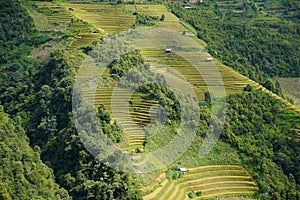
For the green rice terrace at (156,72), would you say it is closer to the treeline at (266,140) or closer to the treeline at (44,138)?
the treeline at (266,140)

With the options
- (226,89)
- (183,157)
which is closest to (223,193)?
(183,157)

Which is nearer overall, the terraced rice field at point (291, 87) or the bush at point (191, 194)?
the bush at point (191, 194)

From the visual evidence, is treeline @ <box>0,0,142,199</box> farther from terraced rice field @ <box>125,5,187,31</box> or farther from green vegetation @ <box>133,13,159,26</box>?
terraced rice field @ <box>125,5,187,31</box>

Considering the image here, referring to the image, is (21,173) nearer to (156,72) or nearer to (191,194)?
(191,194)

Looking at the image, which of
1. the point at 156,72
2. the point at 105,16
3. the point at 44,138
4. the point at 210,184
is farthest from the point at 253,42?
the point at 44,138

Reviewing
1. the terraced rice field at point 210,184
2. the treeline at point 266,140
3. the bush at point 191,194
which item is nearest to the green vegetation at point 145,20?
the treeline at point 266,140

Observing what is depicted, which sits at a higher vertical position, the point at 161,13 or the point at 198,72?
the point at 161,13

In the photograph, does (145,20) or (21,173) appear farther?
(145,20)

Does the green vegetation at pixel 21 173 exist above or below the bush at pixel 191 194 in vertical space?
above
